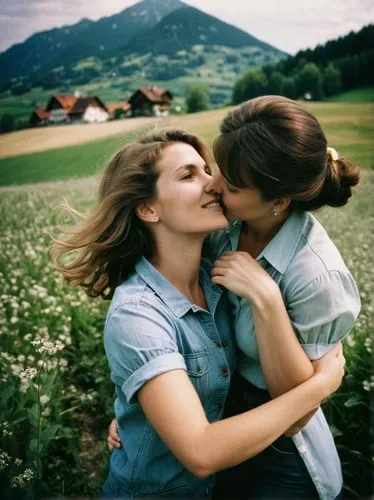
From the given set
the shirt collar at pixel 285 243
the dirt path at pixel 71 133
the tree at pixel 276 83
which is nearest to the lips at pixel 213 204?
the shirt collar at pixel 285 243

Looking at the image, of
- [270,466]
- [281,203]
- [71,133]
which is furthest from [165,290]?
[71,133]

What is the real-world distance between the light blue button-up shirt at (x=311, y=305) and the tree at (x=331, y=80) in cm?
134

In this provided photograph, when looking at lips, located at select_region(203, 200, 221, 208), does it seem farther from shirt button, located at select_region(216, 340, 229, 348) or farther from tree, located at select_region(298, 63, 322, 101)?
tree, located at select_region(298, 63, 322, 101)

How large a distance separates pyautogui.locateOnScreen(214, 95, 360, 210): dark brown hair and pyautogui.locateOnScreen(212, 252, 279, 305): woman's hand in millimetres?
252

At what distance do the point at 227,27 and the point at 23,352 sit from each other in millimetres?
2171

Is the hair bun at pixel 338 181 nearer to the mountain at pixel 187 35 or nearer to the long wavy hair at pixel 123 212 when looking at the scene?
the long wavy hair at pixel 123 212

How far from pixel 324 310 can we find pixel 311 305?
0.14 feet

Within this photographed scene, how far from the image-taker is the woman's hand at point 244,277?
1.72m

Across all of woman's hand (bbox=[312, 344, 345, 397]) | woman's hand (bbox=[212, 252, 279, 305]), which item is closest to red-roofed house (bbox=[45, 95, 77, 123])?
woman's hand (bbox=[212, 252, 279, 305])

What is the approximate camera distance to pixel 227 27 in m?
2.84

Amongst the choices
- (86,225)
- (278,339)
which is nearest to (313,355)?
(278,339)

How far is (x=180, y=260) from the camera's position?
196 centimetres

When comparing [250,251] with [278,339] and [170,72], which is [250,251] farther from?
[170,72]

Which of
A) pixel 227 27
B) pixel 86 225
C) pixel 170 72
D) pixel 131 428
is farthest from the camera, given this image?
pixel 170 72
